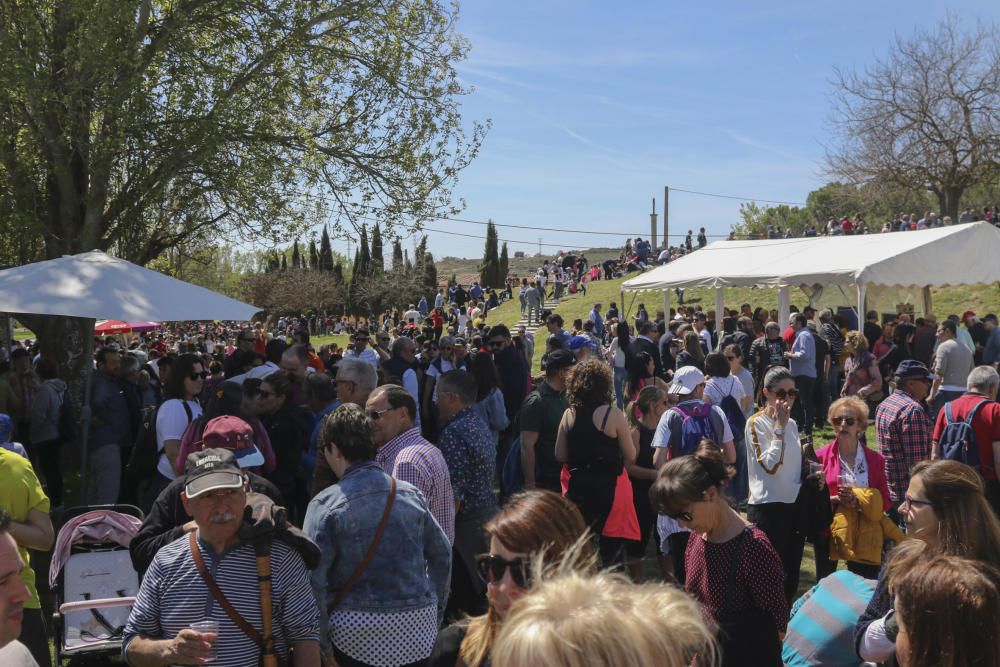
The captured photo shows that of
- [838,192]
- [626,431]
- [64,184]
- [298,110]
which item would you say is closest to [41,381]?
[64,184]

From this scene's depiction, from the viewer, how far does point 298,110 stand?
43.4 feet

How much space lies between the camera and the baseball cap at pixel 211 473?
3010mm

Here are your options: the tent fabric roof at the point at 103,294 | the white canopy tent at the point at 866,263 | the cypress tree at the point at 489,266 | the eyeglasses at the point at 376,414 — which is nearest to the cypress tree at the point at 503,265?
the cypress tree at the point at 489,266

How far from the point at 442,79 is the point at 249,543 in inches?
470

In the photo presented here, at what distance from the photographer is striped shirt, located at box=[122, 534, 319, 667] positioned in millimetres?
2994

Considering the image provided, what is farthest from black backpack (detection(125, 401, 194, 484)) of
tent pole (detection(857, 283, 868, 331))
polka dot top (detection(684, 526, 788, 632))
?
tent pole (detection(857, 283, 868, 331))

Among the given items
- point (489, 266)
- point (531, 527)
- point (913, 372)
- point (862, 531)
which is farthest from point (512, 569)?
point (489, 266)

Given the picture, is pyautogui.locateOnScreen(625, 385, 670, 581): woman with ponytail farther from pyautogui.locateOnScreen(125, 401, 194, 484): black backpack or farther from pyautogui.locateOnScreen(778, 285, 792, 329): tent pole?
pyautogui.locateOnScreen(778, 285, 792, 329): tent pole

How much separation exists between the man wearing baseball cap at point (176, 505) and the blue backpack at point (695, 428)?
9.86 ft

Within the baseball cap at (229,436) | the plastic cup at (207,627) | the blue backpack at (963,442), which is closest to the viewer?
the plastic cup at (207,627)

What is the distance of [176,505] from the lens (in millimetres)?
3797

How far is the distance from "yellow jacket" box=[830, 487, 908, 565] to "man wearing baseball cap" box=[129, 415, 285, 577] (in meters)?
3.34

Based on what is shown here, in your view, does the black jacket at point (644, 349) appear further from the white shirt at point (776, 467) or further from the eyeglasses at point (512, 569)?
the eyeglasses at point (512, 569)

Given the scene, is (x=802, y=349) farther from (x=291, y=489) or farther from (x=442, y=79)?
(x=291, y=489)
